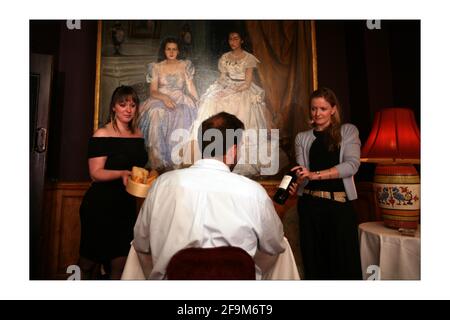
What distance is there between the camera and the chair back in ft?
2.86

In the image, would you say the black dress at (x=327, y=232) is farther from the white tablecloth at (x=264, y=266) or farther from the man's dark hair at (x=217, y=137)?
the man's dark hair at (x=217, y=137)

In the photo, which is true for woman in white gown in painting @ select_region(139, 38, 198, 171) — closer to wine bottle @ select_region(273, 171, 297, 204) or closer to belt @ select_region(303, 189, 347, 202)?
wine bottle @ select_region(273, 171, 297, 204)

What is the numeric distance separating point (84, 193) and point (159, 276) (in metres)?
0.98

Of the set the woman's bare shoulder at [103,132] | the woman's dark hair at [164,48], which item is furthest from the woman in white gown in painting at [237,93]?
the woman's bare shoulder at [103,132]

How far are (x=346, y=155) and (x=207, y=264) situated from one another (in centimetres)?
118

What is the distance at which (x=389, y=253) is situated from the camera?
148 centimetres

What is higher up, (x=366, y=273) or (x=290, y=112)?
(x=290, y=112)

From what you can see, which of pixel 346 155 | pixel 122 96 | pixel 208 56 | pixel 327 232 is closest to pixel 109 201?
pixel 122 96

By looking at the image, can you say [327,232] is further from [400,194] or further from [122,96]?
[122,96]
